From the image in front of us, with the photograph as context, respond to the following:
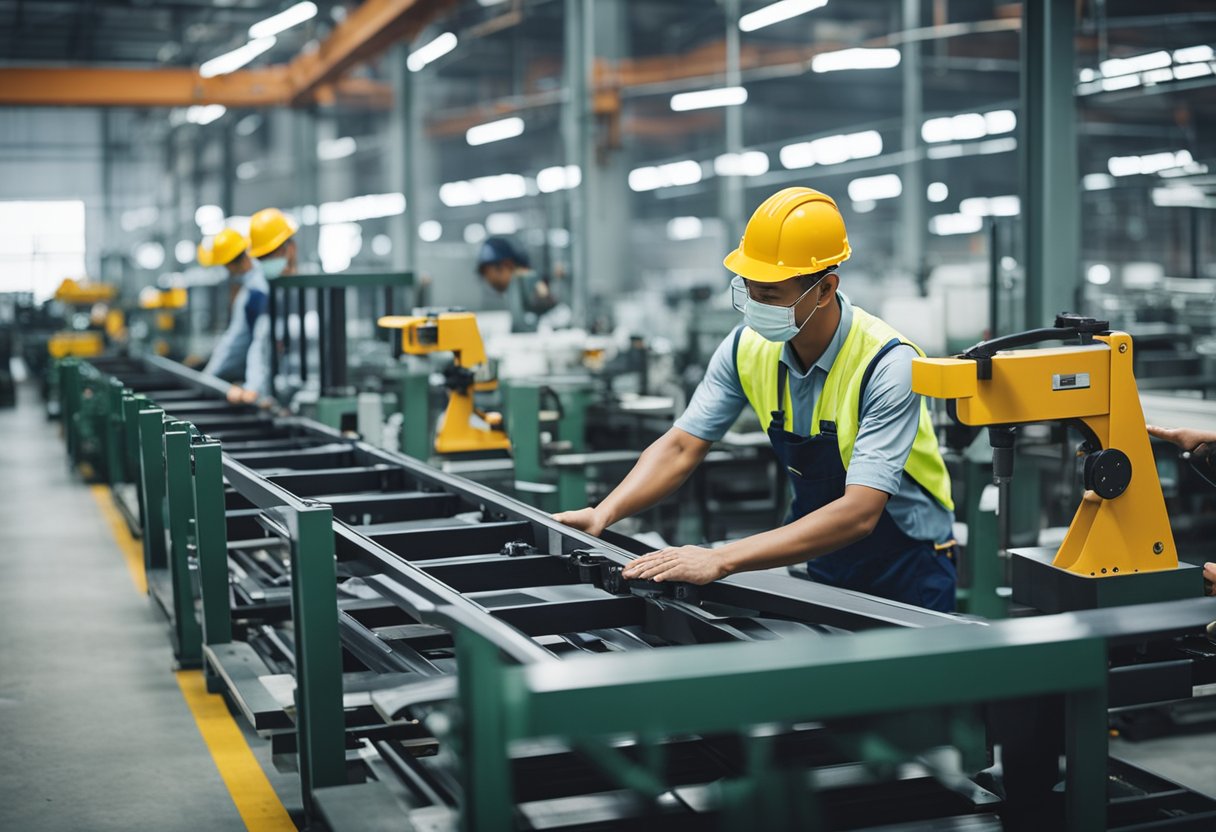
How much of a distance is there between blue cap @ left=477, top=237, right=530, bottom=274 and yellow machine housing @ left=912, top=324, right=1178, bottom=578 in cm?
409

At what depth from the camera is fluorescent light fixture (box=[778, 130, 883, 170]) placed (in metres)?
14.4

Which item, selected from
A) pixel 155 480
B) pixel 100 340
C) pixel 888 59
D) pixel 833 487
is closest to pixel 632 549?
pixel 833 487

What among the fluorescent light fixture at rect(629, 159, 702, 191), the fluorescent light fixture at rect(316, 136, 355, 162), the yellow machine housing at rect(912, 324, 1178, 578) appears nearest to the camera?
the yellow machine housing at rect(912, 324, 1178, 578)

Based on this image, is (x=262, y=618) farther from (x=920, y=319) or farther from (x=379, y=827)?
(x=920, y=319)

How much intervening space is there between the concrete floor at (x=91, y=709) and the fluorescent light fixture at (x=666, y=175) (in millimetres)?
12159

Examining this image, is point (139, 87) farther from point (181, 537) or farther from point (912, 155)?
point (181, 537)

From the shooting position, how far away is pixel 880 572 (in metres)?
2.80

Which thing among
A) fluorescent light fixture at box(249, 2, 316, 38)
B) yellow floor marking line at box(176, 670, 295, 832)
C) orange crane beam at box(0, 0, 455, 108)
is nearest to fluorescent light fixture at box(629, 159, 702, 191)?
orange crane beam at box(0, 0, 455, 108)

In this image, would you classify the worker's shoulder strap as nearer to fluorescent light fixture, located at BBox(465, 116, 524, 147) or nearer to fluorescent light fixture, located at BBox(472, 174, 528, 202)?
fluorescent light fixture, located at BBox(465, 116, 524, 147)

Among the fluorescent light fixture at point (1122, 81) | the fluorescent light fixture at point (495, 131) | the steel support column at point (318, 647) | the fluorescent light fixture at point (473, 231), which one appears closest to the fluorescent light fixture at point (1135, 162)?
the fluorescent light fixture at point (495, 131)

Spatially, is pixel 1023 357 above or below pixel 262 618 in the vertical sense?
above

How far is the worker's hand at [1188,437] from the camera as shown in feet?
7.97

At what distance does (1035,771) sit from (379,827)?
1011 mm

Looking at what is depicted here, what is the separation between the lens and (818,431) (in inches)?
108
